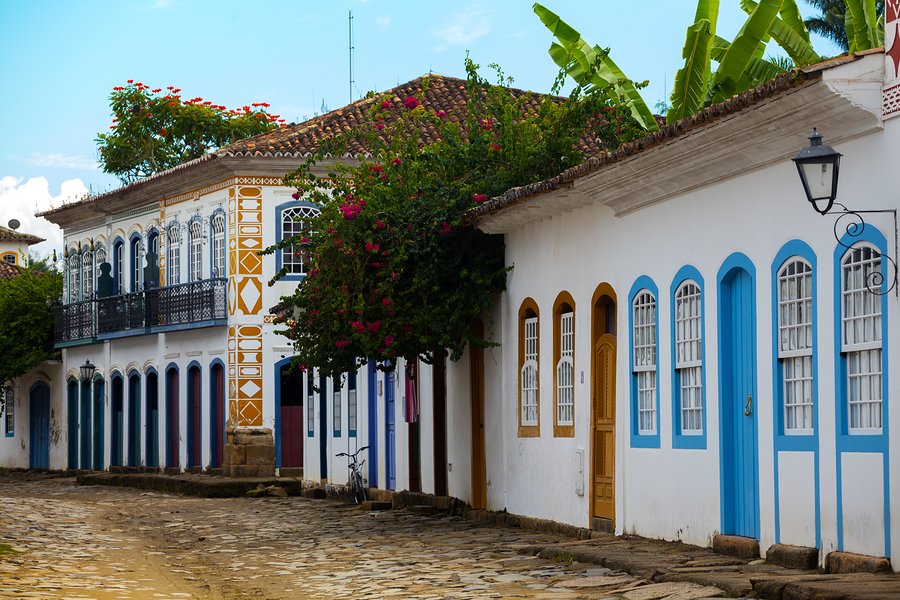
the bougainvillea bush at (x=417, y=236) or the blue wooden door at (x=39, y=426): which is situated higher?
the bougainvillea bush at (x=417, y=236)

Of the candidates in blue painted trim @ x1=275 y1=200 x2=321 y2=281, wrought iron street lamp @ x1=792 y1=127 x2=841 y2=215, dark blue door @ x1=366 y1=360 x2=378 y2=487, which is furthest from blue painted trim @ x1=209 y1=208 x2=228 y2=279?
wrought iron street lamp @ x1=792 y1=127 x2=841 y2=215

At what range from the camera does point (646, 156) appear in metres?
13.8

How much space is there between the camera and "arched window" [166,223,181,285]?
120 feet

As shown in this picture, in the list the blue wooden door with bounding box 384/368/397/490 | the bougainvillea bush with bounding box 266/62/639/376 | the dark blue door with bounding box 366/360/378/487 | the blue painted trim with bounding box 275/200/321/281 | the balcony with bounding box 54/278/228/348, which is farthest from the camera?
the balcony with bounding box 54/278/228/348

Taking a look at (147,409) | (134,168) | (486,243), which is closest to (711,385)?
(486,243)

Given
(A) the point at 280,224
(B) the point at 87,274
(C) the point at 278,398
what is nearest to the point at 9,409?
(B) the point at 87,274

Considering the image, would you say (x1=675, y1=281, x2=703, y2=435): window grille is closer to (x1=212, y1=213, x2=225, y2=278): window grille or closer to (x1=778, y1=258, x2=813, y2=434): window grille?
(x1=778, y1=258, x2=813, y2=434): window grille

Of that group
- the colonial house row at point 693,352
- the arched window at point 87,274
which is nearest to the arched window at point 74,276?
the arched window at point 87,274

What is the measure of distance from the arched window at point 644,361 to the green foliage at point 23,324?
3085 centimetres

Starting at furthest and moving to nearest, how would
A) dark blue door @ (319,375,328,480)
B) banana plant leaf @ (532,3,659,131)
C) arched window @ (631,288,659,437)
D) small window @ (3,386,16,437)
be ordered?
small window @ (3,386,16,437) < dark blue door @ (319,375,328,480) < banana plant leaf @ (532,3,659,131) < arched window @ (631,288,659,437)

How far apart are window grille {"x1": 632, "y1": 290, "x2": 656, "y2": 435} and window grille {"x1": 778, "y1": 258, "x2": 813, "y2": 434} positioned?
8.82ft

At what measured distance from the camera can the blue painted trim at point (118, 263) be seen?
39744 mm

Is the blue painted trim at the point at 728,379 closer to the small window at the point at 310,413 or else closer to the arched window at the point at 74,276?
the small window at the point at 310,413

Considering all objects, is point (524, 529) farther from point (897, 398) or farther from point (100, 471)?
point (100, 471)
